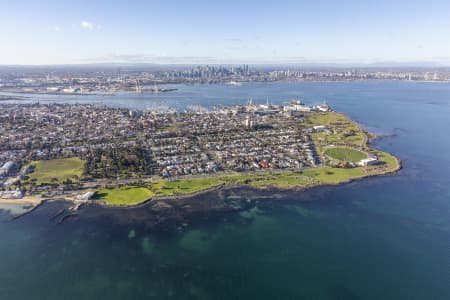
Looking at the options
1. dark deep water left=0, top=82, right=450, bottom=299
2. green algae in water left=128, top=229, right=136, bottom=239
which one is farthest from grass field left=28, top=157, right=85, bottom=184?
green algae in water left=128, top=229, right=136, bottom=239

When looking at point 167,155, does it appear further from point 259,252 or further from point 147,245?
point 259,252

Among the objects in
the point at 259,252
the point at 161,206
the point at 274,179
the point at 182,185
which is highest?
the point at 274,179

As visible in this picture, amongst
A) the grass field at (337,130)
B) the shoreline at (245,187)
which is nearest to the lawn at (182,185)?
the shoreline at (245,187)

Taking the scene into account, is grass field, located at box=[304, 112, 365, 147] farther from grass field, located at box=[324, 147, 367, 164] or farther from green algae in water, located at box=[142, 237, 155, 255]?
→ green algae in water, located at box=[142, 237, 155, 255]

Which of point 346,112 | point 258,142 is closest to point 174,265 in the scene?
point 258,142

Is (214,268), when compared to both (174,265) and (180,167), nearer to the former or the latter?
(174,265)


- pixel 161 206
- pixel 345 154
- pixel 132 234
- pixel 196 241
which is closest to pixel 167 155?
pixel 161 206
